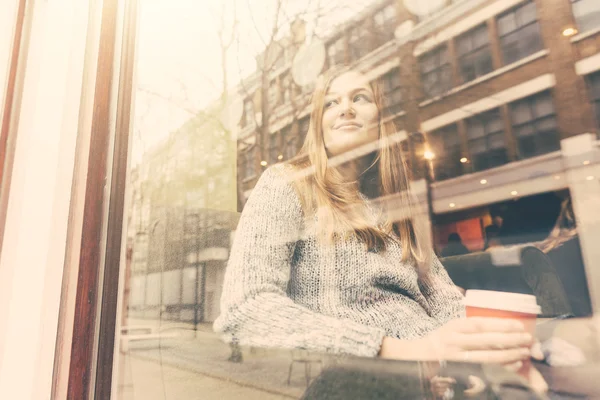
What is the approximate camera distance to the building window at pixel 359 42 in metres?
0.82

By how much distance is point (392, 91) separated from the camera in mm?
774

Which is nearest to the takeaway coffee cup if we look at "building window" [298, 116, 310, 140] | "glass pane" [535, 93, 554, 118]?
"glass pane" [535, 93, 554, 118]

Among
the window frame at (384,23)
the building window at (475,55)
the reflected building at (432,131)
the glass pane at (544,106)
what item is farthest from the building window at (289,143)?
the glass pane at (544,106)

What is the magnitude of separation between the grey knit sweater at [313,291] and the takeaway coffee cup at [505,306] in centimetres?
5

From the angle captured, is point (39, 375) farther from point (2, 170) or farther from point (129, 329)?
point (2, 170)

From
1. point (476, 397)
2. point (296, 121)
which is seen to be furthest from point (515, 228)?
point (296, 121)

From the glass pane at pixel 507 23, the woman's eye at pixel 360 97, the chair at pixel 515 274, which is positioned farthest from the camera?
the woman's eye at pixel 360 97

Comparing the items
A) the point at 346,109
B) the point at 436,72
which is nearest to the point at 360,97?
the point at 346,109

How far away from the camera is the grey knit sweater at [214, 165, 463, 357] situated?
675 millimetres

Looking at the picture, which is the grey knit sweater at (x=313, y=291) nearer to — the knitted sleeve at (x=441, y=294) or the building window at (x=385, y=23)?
the knitted sleeve at (x=441, y=294)

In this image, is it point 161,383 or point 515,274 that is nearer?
point 515,274

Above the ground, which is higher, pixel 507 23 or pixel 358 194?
pixel 507 23

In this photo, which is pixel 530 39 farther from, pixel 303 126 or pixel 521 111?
pixel 303 126

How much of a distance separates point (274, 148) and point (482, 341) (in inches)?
21.8
